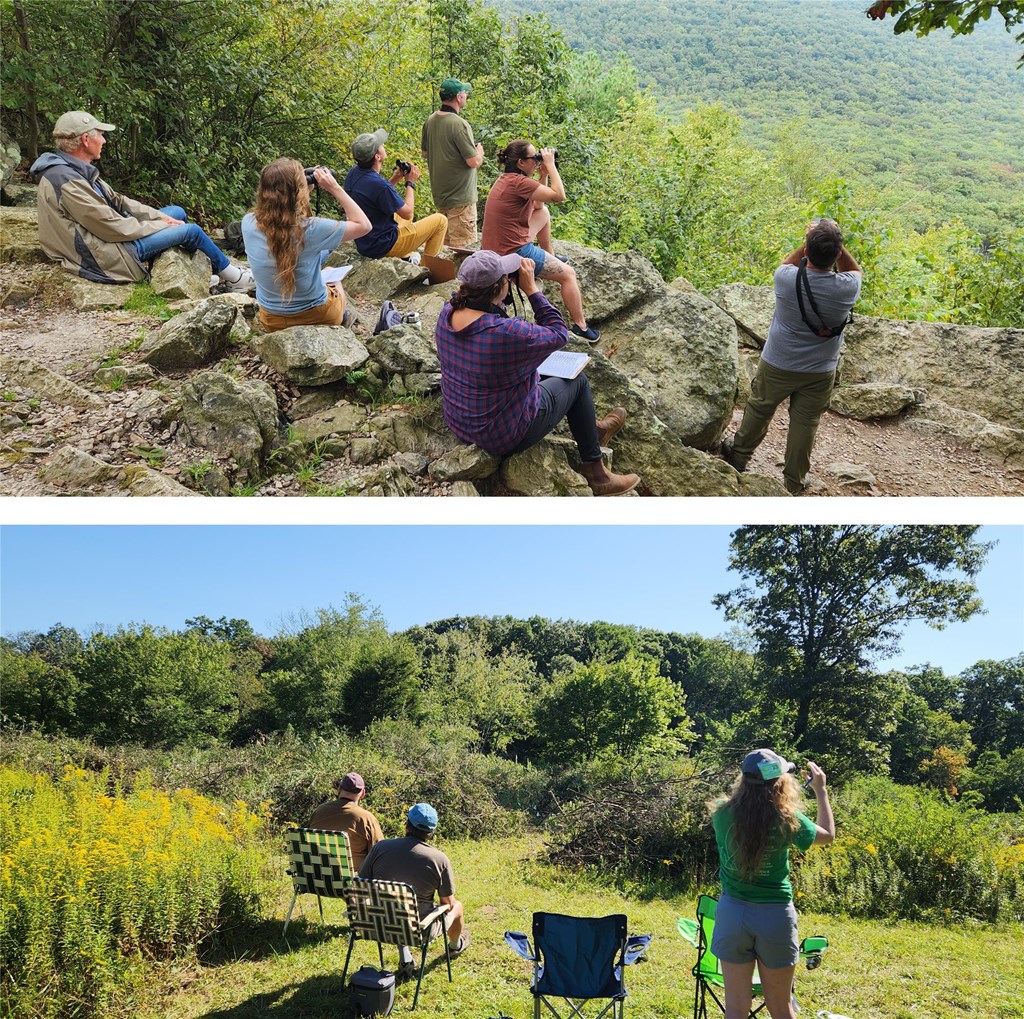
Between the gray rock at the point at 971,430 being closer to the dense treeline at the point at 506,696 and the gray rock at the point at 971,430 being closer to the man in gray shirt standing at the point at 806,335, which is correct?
the man in gray shirt standing at the point at 806,335

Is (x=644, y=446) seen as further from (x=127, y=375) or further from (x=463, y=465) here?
(x=127, y=375)

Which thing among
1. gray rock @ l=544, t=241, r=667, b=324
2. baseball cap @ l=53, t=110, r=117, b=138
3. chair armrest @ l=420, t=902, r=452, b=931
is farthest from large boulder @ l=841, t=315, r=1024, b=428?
baseball cap @ l=53, t=110, r=117, b=138

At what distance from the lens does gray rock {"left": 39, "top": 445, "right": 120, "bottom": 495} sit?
4.61m

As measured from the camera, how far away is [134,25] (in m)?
7.97

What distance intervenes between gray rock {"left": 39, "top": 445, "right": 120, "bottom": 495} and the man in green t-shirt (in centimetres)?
418

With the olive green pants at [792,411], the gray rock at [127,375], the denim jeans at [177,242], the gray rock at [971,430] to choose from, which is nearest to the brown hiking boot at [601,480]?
the olive green pants at [792,411]

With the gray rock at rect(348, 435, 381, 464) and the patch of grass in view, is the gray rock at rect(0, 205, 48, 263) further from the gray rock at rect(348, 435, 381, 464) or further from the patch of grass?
the gray rock at rect(348, 435, 381, 464)

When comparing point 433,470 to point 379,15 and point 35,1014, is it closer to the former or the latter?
point 35,1014

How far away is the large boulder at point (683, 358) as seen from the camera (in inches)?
257

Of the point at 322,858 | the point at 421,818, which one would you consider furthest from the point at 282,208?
the point at 322,858

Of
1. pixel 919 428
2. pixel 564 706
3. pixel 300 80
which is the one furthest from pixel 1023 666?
pixel 300 80

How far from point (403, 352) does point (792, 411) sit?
2.52 m

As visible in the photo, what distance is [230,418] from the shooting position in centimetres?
510

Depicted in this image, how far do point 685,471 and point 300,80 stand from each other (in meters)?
6.21
